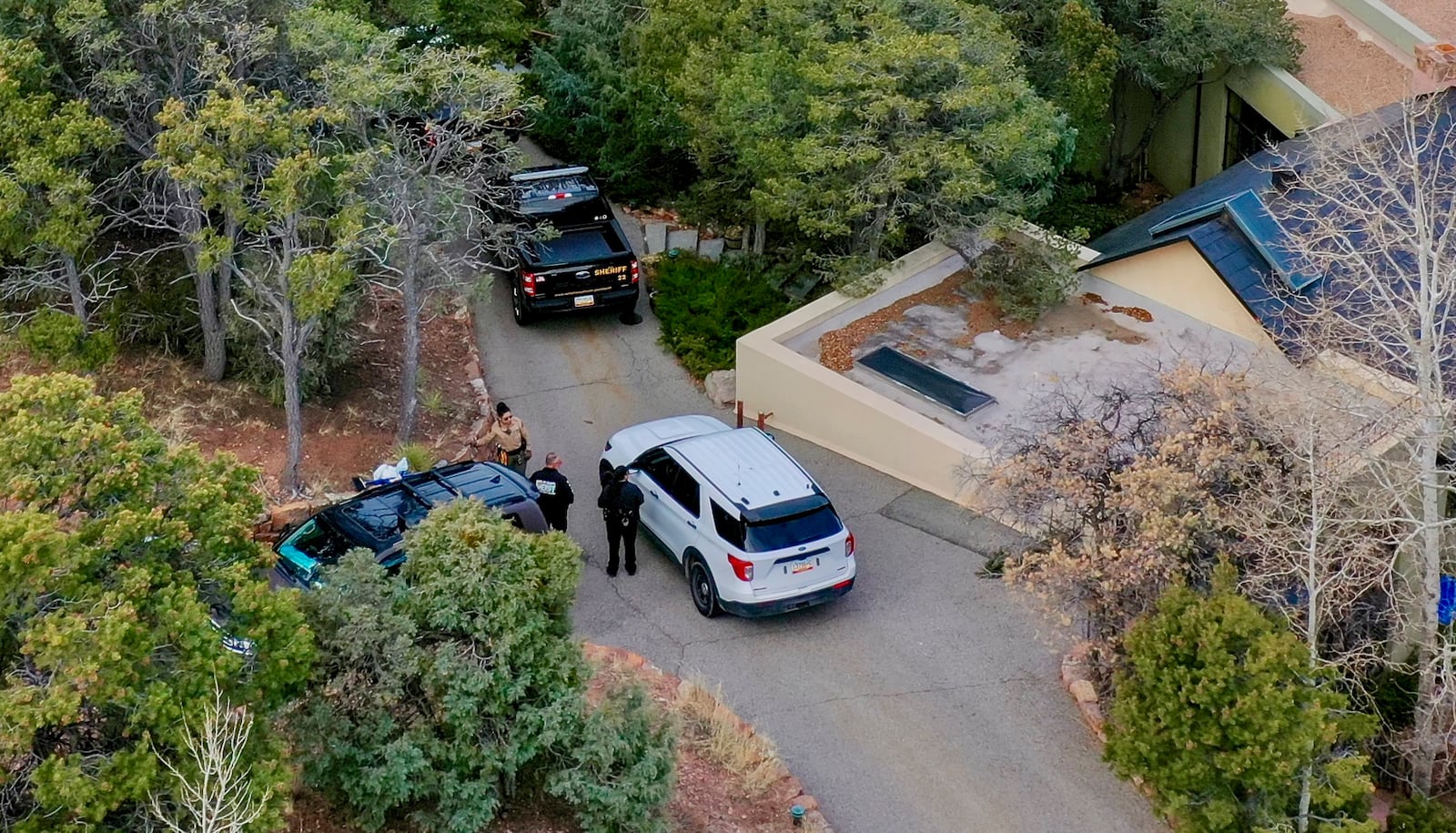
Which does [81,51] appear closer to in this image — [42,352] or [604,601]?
[42,352]

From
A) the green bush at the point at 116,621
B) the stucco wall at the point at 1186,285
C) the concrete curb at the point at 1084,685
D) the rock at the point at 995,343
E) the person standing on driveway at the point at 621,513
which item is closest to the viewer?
the green bush at the point at 116,621

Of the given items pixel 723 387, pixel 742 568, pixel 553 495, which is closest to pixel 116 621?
pixel 742 568

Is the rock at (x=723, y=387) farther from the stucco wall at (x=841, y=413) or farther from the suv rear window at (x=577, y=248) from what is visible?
the suv rear window at (x=577, y=248)

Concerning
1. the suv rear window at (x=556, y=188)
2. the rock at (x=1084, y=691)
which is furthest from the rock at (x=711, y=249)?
the rock at (x=1084, y=691)

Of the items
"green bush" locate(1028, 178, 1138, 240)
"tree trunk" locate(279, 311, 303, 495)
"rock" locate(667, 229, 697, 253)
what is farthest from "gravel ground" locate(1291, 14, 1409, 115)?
"tree trunk" locate(279, 311, 303, 495)

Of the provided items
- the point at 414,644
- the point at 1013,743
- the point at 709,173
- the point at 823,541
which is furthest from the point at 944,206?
the point at 414,644

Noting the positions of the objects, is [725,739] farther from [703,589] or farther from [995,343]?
[995,343]
